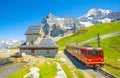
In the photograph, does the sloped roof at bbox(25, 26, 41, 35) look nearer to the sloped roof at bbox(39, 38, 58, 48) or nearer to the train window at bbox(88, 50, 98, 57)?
the sloped roof at bbox(39, 38, 58, 48)

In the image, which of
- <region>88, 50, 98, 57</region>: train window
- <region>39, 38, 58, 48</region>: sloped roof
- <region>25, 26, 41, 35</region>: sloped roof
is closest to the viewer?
<region>88, 50, 98, 57</region>: train window

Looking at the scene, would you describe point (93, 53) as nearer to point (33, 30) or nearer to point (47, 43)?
point (47, 43)

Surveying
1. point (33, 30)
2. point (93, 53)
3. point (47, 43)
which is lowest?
point (93, 53)

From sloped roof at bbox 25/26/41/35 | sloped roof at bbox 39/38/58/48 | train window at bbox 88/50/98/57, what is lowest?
train window at bbox 88/50/98/57

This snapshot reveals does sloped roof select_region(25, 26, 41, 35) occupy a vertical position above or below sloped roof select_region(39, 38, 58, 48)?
above

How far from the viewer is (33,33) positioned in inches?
3177

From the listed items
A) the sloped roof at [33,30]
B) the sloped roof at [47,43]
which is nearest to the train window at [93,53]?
the sloped roof at [47,43]

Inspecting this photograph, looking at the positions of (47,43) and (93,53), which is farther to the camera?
(47,43)

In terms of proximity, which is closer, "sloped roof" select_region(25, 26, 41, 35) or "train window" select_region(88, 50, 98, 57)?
"train window" select_region(88, 50, 98, 57)

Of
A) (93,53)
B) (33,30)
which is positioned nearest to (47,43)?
(33,30)

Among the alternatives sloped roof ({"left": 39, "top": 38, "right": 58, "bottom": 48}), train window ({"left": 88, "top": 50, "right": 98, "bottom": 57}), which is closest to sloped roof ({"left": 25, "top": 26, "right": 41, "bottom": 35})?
sloped roof ({"left": 39, "top": 38, "right": 58, "bottom": 48})

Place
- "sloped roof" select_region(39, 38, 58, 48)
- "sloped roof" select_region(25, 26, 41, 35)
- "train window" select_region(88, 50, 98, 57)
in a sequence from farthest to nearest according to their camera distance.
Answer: "sloped roof" select_region(25, 26, 41, 35) < "sloped roof" select_region(39, 38, 58, 48) < "train window" select_region(88, 50, 98, 57)

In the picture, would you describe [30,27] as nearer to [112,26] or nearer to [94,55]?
[94,55]

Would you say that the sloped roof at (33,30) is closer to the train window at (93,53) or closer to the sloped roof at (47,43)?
the sloped roof at (47,43)
